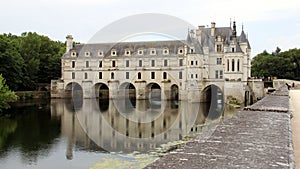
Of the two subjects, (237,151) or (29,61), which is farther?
(29,61)

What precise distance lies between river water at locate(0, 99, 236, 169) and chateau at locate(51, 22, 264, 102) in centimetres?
839

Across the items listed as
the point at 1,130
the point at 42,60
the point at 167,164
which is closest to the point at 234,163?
the point at 167,164

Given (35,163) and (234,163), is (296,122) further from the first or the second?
(35,163)

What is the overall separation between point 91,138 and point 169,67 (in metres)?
21.6

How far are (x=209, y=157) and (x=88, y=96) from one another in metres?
36.2

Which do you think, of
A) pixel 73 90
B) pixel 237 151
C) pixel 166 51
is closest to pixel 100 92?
pixel 73 90

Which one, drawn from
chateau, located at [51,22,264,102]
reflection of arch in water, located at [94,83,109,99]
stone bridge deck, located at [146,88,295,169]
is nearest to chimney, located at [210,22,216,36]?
chateau, located at [51,22,264,102]

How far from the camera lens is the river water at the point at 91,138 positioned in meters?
11.4

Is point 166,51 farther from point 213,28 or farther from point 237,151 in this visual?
point 237,151

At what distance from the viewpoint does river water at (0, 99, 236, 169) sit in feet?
37.6

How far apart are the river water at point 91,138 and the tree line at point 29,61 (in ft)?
41.3

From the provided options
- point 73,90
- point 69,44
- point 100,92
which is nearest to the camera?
point 73,90

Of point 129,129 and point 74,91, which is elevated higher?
point 74,91

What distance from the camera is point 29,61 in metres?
40.5
